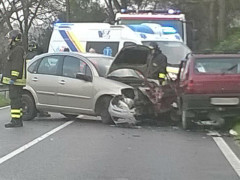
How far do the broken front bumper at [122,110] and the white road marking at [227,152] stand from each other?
1969 millimetres

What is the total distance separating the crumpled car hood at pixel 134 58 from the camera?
1509 centimetres

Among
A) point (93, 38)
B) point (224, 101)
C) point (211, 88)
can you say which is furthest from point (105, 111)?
point (93, 38)

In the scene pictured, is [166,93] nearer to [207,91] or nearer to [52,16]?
[207,91]

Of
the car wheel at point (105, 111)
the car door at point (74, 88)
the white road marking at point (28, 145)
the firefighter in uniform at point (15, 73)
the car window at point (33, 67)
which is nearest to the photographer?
the white road marking at point (28, 145)

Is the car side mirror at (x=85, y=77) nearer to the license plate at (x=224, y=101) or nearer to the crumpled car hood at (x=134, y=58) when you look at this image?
the crumpled car hood at (x=134, y=58)

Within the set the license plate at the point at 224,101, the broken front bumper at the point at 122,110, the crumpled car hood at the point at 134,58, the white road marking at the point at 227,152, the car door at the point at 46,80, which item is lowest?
the white road marking at the point at 227,152

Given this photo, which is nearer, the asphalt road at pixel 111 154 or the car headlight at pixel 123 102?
the asphalt road at pixel 111 154

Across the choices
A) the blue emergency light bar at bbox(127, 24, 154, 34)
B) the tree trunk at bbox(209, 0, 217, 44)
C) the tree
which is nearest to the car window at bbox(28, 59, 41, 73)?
the blue emergency light bar at bbox(127, 24, 154, 34)

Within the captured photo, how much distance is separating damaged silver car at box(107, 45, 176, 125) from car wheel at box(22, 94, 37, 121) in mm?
2120

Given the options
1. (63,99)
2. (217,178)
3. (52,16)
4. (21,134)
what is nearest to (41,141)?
(21,134)

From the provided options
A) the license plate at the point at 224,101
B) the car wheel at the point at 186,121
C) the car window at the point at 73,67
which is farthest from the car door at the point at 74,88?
the license plate at the point at 224,101

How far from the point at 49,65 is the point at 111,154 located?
19.0 ft

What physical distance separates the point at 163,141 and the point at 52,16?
37.6m

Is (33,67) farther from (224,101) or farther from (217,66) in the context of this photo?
(224,101)
